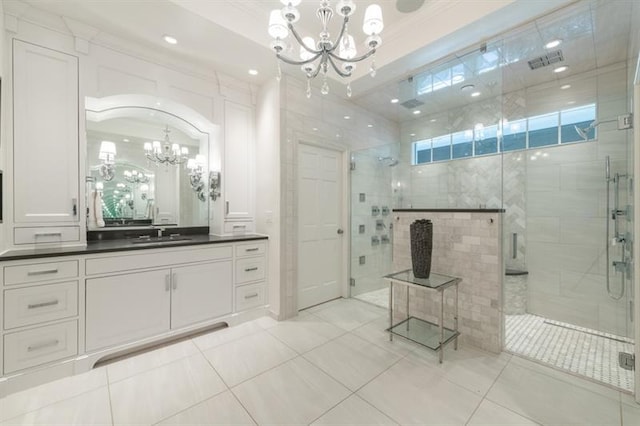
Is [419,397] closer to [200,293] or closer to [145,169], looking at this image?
[200,293]

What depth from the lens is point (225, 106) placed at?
3.13 m

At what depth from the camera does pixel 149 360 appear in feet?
7.10

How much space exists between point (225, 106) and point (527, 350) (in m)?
4.09

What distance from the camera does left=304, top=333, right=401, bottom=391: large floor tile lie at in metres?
1.96

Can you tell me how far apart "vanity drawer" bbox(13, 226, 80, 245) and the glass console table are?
293cm

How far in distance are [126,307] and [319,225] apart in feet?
7.26

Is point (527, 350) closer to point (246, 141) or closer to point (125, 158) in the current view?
point (246, 141)

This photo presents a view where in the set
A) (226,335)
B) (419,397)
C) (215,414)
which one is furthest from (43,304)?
(419,397)

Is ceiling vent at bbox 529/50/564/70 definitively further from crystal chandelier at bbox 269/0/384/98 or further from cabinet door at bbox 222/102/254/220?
cabinet door at bbox 222/102/254/220

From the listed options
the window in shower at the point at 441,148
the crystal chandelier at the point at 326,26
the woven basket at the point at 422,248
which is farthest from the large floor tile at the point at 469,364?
the crystal chandelier at the point at 326,26

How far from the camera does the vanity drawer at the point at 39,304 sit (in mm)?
1780

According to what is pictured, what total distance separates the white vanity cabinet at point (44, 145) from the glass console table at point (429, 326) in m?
3.04

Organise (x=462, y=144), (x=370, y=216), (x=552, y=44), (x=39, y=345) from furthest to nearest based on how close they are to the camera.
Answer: (x=370, y=216), (x=462, y=144), (x=552, y=44), (x=39, y=345)

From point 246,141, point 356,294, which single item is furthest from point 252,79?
point 356,294
